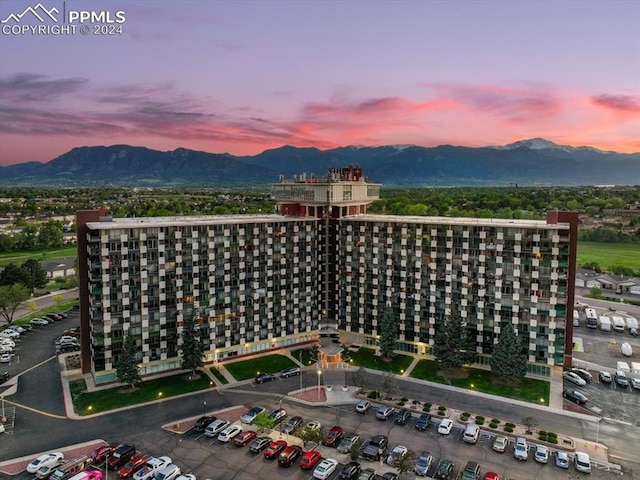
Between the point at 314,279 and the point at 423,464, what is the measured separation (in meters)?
46.6

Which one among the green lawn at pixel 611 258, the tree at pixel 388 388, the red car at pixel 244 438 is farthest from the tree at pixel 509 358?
the green lawn at pixel 611 258

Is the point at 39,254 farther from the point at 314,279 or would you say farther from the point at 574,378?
the point at 574,378

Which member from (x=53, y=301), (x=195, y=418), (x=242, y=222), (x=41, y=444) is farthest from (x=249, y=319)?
(x=53, y=301)

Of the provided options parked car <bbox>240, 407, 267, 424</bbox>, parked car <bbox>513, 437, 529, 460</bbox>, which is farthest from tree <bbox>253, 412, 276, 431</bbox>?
parked car <bbox>513, 437, 529, 460</bbox>

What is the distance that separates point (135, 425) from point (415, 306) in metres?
50.8

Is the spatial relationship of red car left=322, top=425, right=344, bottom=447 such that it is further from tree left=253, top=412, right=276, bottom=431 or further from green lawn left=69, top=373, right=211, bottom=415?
green lawn left=69, top=373, right=211, bottom=415

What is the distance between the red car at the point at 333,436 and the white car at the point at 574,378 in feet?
134

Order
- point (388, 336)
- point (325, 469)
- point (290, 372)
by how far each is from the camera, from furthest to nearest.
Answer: point (388, 336) → point (290, 372) → point (325, 469)

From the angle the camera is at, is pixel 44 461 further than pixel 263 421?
No

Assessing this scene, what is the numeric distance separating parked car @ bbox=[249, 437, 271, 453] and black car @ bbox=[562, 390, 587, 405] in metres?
45.6

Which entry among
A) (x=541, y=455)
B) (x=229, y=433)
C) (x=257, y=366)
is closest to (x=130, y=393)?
(x=229, y=433)

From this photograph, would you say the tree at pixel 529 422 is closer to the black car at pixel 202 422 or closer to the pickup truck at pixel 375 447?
the pickup truck at pixel 375 447

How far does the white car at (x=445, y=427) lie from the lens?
5909cm

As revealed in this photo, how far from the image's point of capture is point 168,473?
48.9 meters
